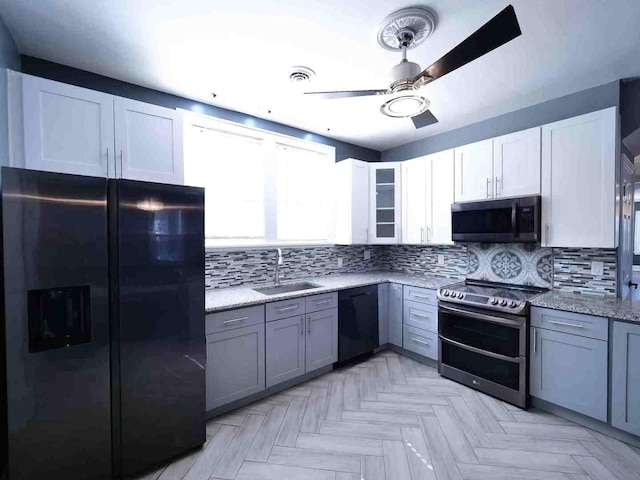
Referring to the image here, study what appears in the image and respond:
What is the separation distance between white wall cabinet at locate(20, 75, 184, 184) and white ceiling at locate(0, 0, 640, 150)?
354 mm

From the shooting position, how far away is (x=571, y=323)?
2.03 m

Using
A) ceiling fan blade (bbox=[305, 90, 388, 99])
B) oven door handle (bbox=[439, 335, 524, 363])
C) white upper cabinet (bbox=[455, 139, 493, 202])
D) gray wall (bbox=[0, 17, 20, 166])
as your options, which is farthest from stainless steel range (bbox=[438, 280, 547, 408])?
gray wall (bbox=[0, 17, 20, 166])

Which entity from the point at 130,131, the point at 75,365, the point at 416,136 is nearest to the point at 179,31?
the point at 130,131

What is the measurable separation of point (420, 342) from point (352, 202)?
1.78 m

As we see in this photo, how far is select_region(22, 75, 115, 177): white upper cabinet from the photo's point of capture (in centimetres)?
162

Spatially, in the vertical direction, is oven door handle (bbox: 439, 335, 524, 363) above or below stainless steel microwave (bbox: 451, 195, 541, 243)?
below

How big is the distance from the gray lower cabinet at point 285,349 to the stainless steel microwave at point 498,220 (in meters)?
1.90

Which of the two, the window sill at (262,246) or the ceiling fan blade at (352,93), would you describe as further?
the window sill at (262,246)

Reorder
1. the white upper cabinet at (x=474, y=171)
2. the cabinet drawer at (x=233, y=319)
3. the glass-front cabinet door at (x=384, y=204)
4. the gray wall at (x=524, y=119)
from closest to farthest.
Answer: the cabinet drawer at (x=233, y=319), the gray wall at (x=524, y=119), the white upper cabinet at (x=474, y=171), the glass-front cabinet door at (x=384, y=204)

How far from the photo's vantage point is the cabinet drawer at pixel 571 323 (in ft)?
6.25

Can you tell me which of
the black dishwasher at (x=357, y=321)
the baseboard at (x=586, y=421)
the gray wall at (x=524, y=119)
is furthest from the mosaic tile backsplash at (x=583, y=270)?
the black dishwasher at (x=357, y=321)

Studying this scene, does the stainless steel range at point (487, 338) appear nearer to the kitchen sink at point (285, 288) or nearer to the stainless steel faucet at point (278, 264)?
the kitchen sink at point (285, 288)

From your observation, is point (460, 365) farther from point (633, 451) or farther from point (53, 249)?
point (53, 249)

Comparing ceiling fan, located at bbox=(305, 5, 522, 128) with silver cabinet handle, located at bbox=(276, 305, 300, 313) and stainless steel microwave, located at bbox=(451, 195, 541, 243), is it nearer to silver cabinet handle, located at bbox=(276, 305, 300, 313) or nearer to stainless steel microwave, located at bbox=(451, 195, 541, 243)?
stainless steel microwave, located at bbox=(451, 195, 541, 243)
